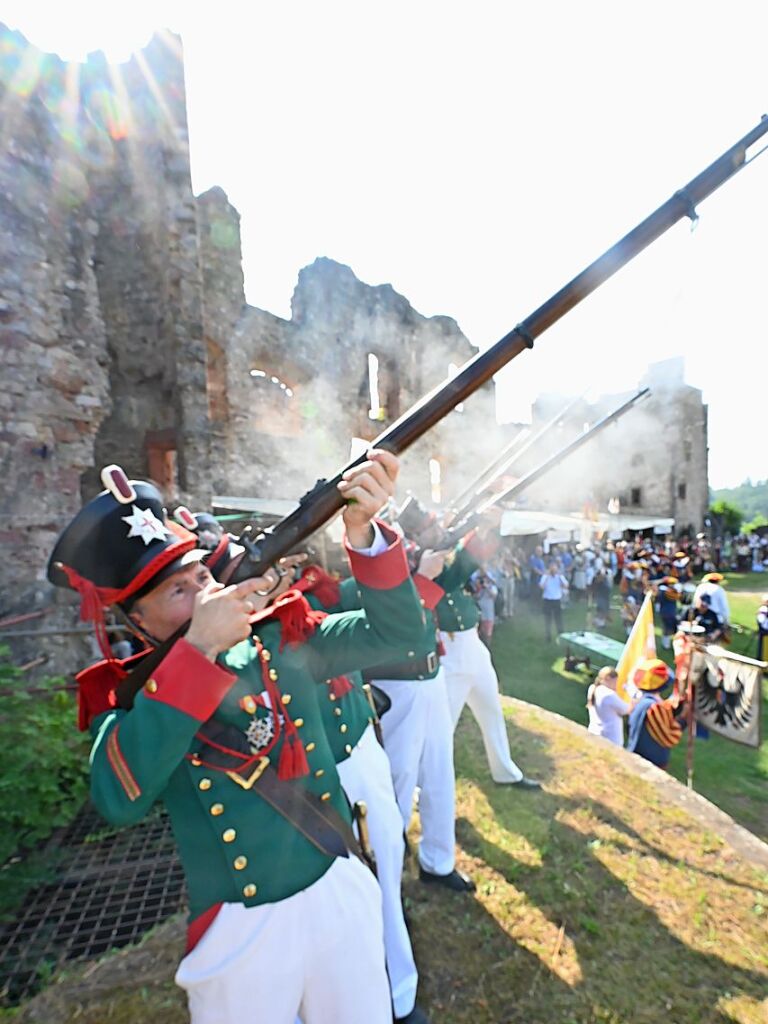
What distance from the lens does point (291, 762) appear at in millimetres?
1764

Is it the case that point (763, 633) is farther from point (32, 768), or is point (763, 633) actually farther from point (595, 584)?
point (32, 768)

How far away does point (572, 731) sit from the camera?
5867mm

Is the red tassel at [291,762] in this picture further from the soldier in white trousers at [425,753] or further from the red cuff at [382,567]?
the soldier in white trousers at [425,753]

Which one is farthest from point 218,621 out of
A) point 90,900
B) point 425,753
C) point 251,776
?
point 90,900

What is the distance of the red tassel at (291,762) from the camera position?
176cm

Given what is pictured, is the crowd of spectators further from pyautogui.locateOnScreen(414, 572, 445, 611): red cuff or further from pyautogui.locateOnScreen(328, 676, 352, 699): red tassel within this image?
pyautogui.locateOnScreen(328, 676, 352, 699): red tassel

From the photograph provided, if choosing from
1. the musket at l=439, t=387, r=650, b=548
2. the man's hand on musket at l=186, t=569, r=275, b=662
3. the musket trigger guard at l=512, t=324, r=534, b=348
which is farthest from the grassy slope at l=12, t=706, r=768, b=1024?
the musket trigger guard at l=512, t=324, r=534, b=348

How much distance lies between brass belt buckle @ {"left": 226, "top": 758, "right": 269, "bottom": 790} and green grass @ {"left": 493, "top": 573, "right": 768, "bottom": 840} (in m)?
5.27

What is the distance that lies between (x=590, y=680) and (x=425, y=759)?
6024 millimetres

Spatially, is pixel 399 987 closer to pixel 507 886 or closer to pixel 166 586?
pixel 507 886

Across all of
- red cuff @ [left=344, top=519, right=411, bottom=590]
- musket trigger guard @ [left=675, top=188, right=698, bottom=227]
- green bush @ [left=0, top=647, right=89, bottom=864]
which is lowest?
green bush @ [left=0, top=647, right=89, bottom=864]

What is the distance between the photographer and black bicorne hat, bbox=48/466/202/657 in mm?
1649

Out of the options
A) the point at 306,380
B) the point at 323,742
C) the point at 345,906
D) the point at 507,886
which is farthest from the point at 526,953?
the point at 306,380

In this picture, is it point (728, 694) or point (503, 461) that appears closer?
point (503, 461)
